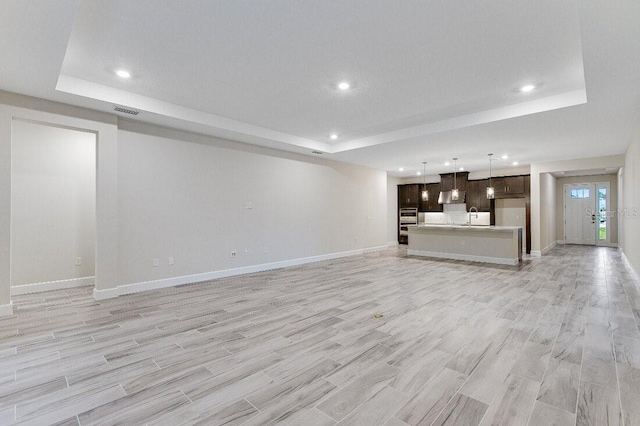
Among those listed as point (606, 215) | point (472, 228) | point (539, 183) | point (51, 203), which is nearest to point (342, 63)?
point (51, 203)

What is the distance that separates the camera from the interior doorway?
10.8m

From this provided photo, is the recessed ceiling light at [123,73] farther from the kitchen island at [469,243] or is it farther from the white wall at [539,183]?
the white wall at [539,183]

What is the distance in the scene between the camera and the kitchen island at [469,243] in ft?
23.7

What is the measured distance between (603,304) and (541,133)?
3.05m

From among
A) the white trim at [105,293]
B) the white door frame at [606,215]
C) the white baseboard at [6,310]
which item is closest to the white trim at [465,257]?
the white door frame at [606,215]

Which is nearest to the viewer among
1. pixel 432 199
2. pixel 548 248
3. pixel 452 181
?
pixel 548 248

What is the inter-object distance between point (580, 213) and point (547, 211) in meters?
2.58

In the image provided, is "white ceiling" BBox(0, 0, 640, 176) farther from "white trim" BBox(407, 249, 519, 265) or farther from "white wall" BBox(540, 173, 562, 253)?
"white wall" BBox(540, 173, 562, 253)

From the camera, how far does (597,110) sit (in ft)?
13.9

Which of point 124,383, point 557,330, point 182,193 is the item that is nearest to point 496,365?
point 557,330

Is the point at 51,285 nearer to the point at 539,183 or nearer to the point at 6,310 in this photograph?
the point at 6,310

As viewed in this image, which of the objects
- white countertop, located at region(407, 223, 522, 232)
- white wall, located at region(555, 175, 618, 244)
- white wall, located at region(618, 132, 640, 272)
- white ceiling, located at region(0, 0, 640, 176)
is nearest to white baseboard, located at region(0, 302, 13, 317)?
white ceiling, located at region(0, 0, 640, 176)

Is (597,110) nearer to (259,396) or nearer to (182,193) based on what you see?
(259,396)

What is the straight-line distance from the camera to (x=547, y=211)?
983 cm
